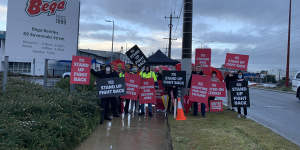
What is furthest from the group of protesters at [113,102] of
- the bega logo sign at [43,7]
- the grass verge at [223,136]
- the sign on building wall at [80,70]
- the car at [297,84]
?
the car at [297,84]

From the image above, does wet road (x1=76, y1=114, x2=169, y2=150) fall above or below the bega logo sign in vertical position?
below

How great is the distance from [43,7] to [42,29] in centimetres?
67

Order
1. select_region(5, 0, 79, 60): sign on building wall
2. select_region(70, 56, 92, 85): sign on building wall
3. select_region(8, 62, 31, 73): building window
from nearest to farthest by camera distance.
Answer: select_region(5, 0, 79, 60): sign on building wall → select_region(70, 56, 92, 85): sign on building wall → select_region(8, 62, 31, 73): building window

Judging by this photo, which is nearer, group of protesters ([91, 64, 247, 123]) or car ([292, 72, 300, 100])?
group of protesters ([91, 64, 247, 123])

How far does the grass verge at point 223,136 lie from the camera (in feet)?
17.3

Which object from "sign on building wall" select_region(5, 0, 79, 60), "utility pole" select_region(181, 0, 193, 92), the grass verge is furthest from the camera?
"utility pole" select_region(181, 0, 193, 92)

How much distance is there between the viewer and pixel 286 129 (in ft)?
26.2

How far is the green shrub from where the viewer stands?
13.0ft

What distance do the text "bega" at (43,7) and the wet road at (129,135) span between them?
3923 millimetres

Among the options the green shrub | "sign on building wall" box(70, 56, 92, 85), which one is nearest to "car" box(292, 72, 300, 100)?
"sign on building wall" box(70, 56, 92, 85)

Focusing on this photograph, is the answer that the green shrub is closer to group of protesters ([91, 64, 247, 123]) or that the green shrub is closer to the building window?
group of protesters ([91, 64, 247, 123])

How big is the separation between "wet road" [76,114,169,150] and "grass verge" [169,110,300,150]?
0.33m

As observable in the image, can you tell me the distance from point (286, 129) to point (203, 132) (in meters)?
3.20

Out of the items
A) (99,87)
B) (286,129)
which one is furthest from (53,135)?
(286,129)
